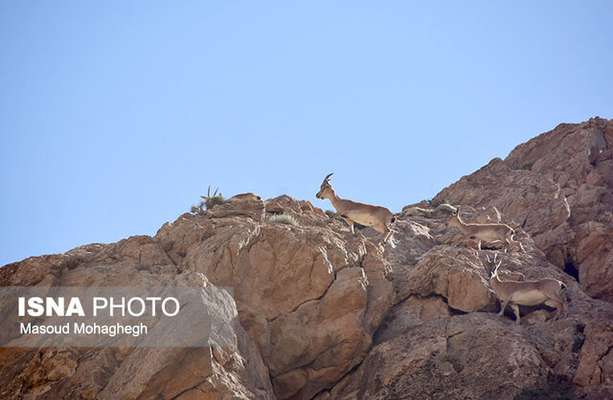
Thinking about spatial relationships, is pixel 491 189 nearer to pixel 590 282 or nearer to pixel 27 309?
pixel 590 282

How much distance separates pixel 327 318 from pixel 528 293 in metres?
5.02

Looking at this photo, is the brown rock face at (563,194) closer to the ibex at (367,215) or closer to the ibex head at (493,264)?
the ibex head at (493,264)

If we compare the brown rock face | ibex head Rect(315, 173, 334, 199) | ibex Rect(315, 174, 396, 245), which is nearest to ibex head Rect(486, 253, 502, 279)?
the brown rock face

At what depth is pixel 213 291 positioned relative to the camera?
17188mm

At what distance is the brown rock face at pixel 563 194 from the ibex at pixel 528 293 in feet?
6.96

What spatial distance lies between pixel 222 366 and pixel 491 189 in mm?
16755

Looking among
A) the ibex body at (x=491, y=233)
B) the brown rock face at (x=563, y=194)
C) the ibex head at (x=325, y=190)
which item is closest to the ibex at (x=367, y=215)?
the ibex head at (x=325, y=190)

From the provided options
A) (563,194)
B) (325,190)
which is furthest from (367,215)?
(563,194)

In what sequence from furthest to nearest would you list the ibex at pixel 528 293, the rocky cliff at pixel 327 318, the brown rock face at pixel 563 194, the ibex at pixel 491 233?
the ibex at pixel 491 233
the brown rock face at pixel 563 194
the ibex at pixel 528 293
the rocky cliff at pixel 327 318

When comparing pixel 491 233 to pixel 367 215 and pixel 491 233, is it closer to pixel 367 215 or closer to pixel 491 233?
pixel 491 233

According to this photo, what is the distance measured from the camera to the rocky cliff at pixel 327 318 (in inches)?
622

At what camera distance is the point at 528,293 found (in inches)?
772

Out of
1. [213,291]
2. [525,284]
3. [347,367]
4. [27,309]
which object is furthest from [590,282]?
[27,309]

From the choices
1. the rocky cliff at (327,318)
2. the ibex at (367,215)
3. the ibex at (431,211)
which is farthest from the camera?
the ibex at (431,211)
